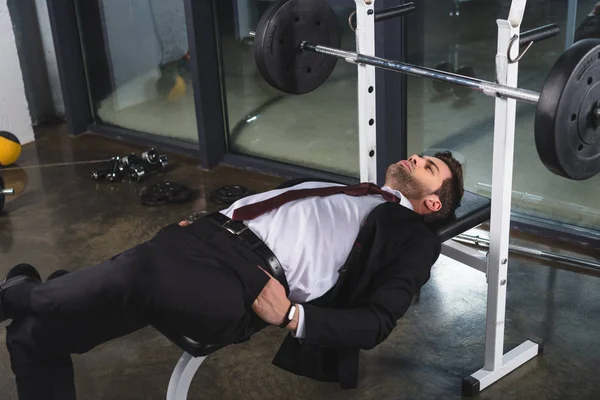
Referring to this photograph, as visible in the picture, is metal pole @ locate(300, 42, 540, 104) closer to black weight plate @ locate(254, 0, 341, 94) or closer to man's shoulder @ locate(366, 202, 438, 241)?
black weight plate @ locate(254, 0, 341, 94)

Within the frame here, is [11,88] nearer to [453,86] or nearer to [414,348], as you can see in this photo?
[453,86]

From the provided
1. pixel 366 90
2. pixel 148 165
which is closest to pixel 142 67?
pixel 148 165

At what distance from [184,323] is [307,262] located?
314 mm

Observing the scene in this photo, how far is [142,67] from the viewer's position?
13.8 ft

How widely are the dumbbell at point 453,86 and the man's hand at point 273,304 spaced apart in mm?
1646

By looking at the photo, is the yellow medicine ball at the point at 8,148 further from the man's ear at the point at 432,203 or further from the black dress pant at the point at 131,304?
the man's ear at the point at 432,203

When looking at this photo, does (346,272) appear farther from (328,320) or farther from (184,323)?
(184,323)

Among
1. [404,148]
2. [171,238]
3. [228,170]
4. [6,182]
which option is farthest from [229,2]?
[171,238]

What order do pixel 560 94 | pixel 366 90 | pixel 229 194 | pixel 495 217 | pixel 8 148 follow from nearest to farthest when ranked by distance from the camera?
pixel 560 94
pixel 495 217
pixel 366 90
pixel 229 194
pixel 8 148

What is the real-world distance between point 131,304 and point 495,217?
93 cm

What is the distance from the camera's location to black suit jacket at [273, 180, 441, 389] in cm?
175

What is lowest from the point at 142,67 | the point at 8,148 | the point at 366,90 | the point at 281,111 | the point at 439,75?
the point at 8,148

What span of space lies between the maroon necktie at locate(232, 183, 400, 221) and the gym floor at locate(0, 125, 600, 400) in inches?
22.6

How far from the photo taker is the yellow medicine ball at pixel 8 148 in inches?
153
